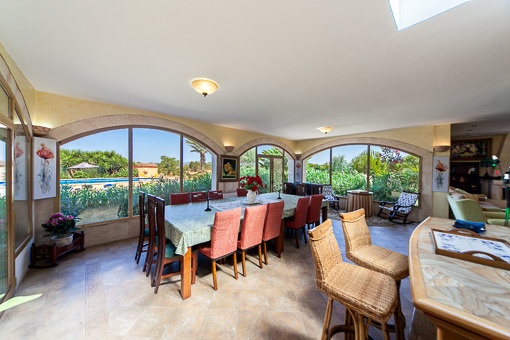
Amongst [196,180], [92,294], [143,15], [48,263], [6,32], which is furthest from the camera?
[196,180]

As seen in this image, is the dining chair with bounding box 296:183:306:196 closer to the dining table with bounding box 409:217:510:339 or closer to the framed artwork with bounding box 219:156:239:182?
the framed artwork with bounding box 219:156:239:182

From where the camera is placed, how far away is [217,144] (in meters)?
5.29

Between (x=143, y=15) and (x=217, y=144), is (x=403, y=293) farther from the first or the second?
(x=217, y=144)

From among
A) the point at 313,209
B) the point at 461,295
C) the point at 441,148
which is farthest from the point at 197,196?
the point at 441,148

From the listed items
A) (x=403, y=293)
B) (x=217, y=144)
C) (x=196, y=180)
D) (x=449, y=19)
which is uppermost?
(x=449, y=19)

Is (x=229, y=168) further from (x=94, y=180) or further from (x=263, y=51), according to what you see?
(x=263, y=51)

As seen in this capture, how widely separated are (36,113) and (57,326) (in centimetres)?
309

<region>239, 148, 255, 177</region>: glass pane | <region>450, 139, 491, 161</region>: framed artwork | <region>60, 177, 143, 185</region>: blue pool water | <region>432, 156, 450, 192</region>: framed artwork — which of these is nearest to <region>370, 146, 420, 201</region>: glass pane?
<region>432, 156, 450, 192</region>: framed artwork

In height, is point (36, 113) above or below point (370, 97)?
below

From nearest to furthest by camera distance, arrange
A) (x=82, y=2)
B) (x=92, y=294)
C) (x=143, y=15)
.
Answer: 1. (x=82, y=2)
2. (x=143, y=15)
3. (x=92, y=294)

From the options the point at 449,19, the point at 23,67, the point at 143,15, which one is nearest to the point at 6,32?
the point at 23,67

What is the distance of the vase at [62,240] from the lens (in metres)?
2.82

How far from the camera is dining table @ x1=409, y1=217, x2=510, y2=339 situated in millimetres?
650

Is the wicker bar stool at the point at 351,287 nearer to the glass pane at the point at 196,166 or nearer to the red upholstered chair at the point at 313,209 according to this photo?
the red upholstered chair at the point at 313,209
